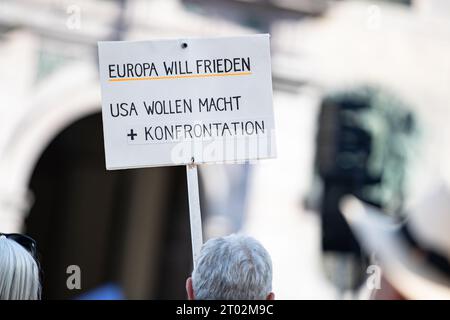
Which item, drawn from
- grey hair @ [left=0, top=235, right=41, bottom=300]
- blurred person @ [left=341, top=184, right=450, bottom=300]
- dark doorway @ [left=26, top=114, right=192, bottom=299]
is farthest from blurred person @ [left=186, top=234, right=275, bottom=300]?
dark doorway @ [left=26, top=114, right=192, bottom=299]

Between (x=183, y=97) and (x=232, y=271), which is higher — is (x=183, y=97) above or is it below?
above

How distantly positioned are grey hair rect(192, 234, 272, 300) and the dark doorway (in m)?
5.82

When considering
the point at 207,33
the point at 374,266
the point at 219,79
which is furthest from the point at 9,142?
the point at 219,79

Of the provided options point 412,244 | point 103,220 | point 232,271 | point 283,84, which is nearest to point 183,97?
point 232,271

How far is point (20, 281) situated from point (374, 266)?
442 centimetres

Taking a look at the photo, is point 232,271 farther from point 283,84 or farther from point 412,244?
point 283,84

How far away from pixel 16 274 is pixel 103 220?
667 cm

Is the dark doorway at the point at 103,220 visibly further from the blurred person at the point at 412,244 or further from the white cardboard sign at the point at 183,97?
the white cardboard sign at the point at 183,97

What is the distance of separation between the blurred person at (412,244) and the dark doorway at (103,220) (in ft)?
5.85

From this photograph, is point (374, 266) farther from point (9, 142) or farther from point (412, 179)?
point (9, 142)

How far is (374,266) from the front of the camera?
6.79m

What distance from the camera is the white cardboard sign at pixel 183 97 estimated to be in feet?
9.53

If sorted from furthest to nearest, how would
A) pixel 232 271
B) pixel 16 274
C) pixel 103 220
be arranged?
pixel 103 220
pixel 16 274
pixel 232 271

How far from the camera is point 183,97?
2.92 meters
